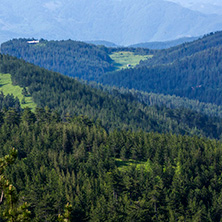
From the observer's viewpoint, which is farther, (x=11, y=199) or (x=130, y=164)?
(x=130, y=164)

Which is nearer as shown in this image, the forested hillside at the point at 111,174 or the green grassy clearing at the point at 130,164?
the forested hillside at the point at 111,174

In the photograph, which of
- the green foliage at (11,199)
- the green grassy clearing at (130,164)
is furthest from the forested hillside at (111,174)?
the green foliage at (11,199)

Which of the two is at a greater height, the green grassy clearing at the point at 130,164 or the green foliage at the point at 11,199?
the green foliage at the point at 11,199

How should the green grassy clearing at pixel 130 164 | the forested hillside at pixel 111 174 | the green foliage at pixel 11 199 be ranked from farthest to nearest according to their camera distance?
1. the green grassy clearing at pixel 130 164
2. the forested hillside at pixel 111 174
3. the green foliage at pixel 11 199

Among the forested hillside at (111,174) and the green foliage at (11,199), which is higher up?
the green foliage at (11,199)

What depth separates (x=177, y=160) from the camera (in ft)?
447

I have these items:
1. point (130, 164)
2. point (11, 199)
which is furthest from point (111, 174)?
point (11, 199)

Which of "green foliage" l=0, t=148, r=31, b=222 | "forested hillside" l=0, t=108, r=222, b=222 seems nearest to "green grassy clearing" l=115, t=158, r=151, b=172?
"forested hillside" l=0, t=108, r=222, b=222

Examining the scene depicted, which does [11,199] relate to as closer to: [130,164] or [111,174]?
[111,174]

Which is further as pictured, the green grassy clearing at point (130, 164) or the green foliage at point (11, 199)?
the green grassy clearing at point (130, 164)

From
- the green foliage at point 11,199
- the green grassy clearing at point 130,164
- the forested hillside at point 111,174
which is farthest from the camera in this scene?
the green grassy clearing at point 130,164

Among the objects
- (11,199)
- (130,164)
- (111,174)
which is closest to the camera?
(11,199)

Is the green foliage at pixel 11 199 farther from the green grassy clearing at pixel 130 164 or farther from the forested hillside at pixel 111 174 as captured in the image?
the green grassy clearing at pixel 130 164

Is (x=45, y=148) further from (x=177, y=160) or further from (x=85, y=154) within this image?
(x=177, y=160)
